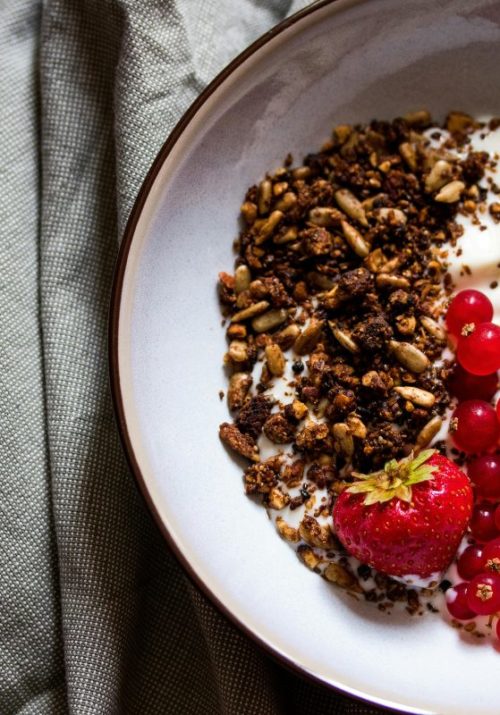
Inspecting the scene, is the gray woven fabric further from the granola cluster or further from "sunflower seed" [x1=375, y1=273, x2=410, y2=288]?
"sunflower seed" [x1=375, y1=273, x2=410, y2=288]

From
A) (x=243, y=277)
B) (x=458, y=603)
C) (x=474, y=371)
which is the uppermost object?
(x=243, y=277)

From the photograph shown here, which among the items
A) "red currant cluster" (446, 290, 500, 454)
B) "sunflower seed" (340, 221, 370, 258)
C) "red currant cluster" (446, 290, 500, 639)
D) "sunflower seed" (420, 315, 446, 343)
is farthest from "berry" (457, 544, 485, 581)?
"sunflower seed" (340, 221, 370, 258)

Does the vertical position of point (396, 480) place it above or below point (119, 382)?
below

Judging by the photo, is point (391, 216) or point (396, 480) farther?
point (391, 216)

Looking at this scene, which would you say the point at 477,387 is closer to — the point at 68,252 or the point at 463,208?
the point at 463,208

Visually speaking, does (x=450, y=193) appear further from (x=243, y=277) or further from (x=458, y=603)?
(x=458, y=603)

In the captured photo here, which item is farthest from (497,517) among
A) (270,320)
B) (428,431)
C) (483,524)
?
(270,320)

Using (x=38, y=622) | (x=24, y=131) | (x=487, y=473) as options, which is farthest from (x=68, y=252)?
(x=487, y=473)
